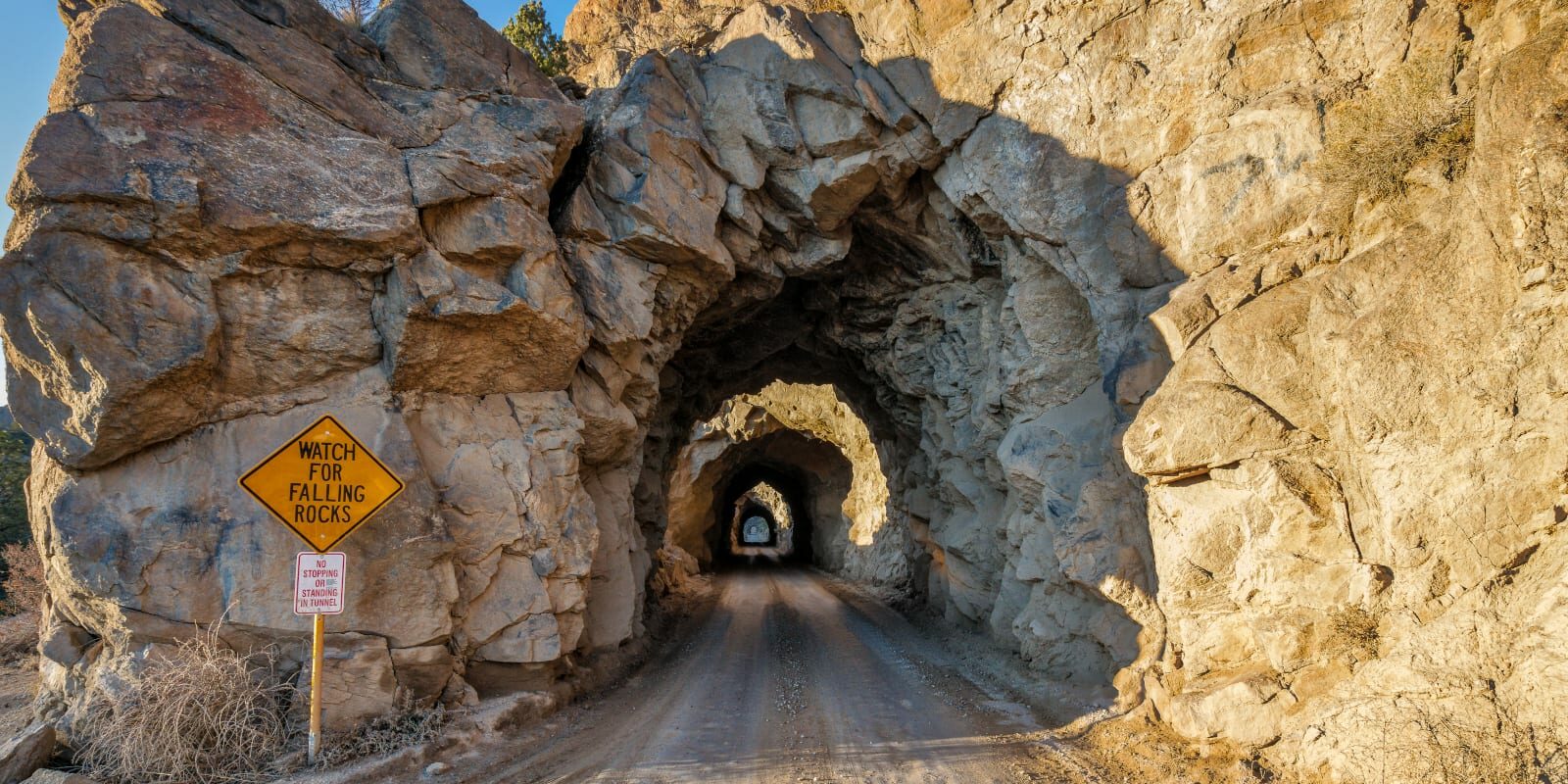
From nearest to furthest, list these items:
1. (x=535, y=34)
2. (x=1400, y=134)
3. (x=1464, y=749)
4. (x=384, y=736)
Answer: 1. (x=1464, y=749)
2. (x=1400, y=134)
3. (x=384, y=736)
4. (x=535, y=34)

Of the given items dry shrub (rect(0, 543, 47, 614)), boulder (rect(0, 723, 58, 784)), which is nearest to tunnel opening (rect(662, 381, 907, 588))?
dry shrub (rect(0, 543, 47, 614))

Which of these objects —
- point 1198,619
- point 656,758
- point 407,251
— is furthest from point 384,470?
point 1198,619

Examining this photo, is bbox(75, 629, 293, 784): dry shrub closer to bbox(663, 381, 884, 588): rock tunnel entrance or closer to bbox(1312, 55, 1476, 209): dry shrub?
bbox(1312, 55, 1476, 209): dry shrub

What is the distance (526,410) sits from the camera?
1041 cm

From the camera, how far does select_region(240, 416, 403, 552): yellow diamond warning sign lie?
21.3 ft

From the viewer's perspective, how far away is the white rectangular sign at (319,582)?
6.67 metres

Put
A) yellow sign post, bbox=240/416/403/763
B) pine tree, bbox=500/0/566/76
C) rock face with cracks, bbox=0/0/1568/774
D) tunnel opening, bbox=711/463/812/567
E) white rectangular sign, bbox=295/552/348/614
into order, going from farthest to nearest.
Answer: tunnel opening, bbox=711/463/812/567
pine tree, bbox=500/0/566/76
white rectangular sign, bbox=295/552/348/614
yellow sign post, bbox=240/416/403/763
rock face with cracks, bbox=0/0/1568/774

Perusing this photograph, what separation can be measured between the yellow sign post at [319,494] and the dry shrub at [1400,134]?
1033cm

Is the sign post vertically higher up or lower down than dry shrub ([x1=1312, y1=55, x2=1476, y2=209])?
lower down

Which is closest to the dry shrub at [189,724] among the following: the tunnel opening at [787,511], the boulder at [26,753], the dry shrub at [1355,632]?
the boulder at [26,753]

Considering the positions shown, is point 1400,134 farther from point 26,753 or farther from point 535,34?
point 535,34

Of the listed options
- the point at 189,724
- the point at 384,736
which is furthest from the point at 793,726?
the point at 189,724

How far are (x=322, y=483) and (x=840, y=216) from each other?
32.8ft

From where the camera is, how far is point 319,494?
6.73 metres
